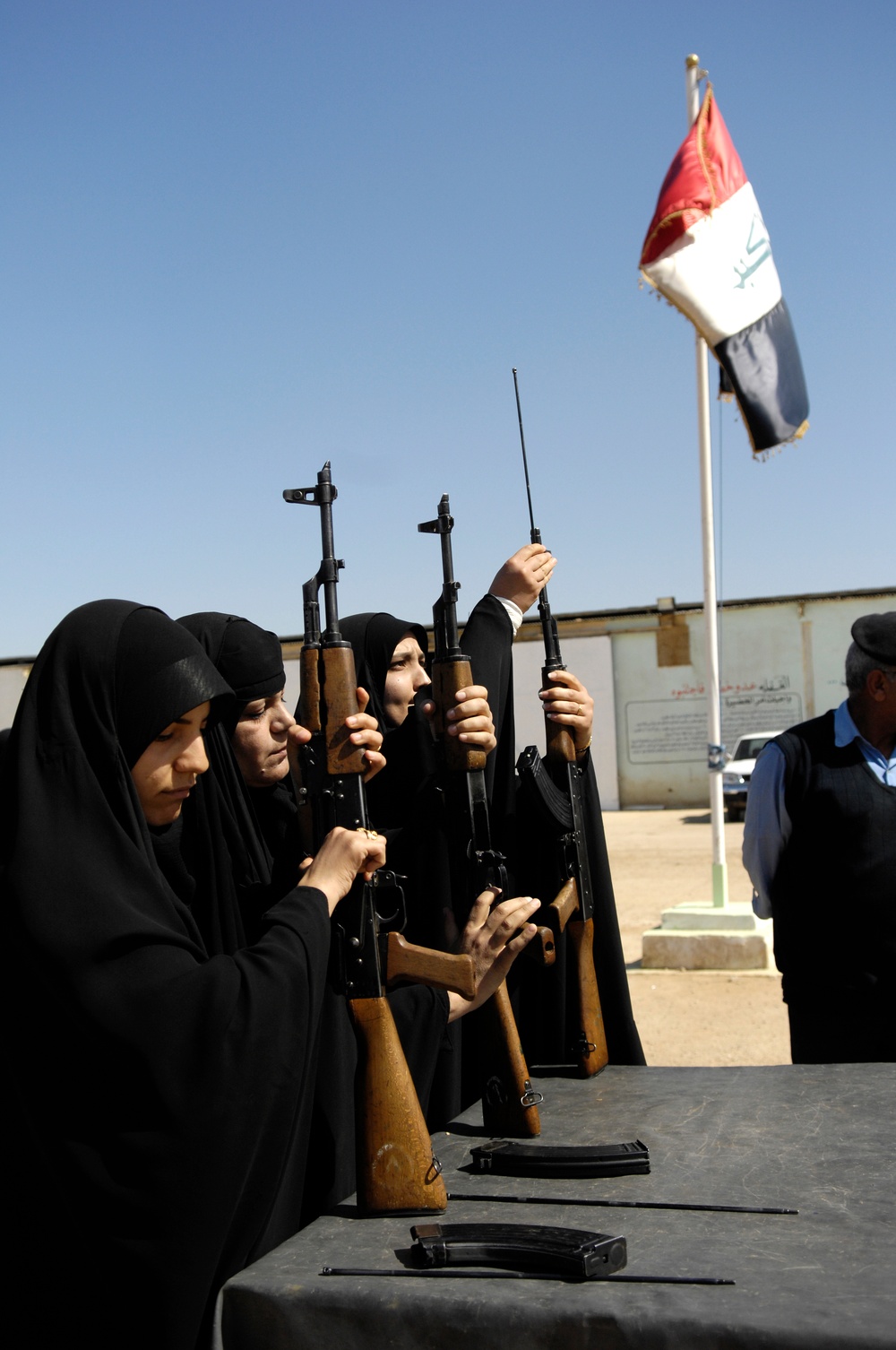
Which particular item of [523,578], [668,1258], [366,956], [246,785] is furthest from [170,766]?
[523,578]

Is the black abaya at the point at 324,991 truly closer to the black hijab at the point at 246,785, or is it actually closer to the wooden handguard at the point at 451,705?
the black hijab at the point at 246,785

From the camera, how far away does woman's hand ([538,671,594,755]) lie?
122 inches

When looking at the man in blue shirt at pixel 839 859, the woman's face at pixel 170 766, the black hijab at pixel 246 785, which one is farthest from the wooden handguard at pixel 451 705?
the man in blue shirt at pixel 839 859

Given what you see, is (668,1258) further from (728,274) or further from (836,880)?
(728,274)

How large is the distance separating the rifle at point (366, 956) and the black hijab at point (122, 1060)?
147 mm

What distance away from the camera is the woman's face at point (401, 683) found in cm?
340

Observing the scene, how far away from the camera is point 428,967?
7.42 ft

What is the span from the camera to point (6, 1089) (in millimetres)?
1904

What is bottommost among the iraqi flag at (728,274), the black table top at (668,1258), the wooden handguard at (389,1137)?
the black table top at (668,1258)

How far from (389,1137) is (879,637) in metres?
2.47

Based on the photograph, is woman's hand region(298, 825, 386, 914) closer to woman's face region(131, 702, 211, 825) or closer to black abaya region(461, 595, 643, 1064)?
woman's face region(131, 702, 211, 825)

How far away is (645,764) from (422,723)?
2410 centimetres

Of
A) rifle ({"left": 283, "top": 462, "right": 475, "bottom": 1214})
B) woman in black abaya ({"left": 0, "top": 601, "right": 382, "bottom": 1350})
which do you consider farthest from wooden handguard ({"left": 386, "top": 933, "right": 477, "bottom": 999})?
woman in black abaya ({"left": 0, "top": 601, "right": 382, "bottom": 1350})

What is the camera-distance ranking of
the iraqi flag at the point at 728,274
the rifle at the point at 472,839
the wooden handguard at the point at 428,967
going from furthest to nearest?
the iraqi flag at the point at 728,274
the rifle at the point at 472,839
the wooden handguard at the point at 428,967
